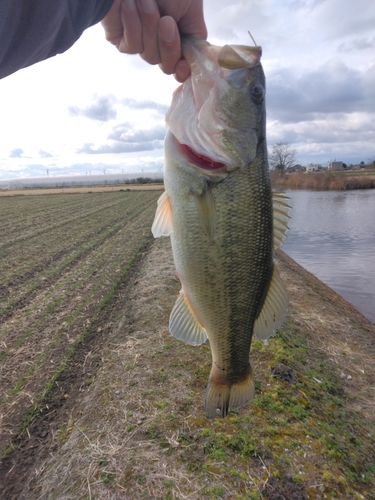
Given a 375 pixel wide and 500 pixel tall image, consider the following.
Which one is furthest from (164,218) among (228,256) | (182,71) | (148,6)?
(148,6)

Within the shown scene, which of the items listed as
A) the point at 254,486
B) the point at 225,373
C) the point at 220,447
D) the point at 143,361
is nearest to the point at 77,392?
the point at 143,361

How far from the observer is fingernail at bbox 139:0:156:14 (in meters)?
1.74

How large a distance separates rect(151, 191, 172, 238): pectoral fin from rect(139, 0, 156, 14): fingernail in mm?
928

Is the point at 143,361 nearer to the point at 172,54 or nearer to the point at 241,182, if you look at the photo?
the point at 241,182

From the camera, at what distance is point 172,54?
1.85 metres

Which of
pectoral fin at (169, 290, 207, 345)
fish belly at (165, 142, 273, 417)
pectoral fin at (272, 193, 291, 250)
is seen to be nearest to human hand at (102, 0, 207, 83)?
fish belly at (165, 142, 273, 417)

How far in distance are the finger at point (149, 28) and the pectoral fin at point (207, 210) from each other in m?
0.76

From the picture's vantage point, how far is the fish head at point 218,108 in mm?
1896

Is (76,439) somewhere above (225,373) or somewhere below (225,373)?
below

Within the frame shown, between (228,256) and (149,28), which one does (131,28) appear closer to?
(149,28)

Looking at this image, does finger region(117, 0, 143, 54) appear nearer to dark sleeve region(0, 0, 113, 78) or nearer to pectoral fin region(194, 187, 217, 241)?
dark sleeve region(0, 0, 113, 78)

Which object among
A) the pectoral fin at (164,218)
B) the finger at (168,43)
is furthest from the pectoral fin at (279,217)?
the finger at (168,43)

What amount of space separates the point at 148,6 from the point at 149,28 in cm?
10

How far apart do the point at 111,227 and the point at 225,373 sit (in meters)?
16.0
